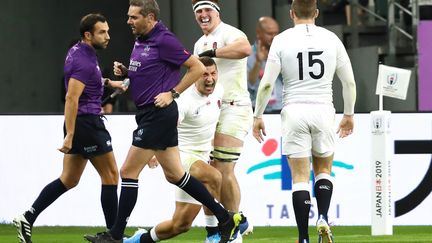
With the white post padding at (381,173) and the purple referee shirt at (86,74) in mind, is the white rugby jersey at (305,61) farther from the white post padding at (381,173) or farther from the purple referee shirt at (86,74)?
the white post padding at (381,173)

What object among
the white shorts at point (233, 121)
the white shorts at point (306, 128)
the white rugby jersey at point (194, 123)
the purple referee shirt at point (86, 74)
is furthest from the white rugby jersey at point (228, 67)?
the white shorts at point (306, 128)

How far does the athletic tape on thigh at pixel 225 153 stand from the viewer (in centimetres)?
1394

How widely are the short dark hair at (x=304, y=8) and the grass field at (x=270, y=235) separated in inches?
107

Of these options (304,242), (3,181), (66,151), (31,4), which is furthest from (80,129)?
(31,4)

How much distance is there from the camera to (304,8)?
40.0 feet

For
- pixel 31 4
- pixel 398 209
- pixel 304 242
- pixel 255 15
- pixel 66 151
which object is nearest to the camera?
pixel 304 242

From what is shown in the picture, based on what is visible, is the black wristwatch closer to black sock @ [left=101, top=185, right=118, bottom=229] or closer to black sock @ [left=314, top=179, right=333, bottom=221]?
black sock @ [left=314, top=179, right=333, bottom=221]

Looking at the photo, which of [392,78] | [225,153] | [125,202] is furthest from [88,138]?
[392,78]

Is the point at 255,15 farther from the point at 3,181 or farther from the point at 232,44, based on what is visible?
the point at 232,44

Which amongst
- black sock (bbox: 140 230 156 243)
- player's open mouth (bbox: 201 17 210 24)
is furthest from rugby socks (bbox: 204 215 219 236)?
player's open mouth (bbox: 201 17 210 24)

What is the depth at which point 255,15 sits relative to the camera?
21016 mm

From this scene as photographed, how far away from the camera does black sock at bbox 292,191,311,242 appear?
39.6 ft

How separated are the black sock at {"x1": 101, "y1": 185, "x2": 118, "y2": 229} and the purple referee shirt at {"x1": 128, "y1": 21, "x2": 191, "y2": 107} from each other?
158cm

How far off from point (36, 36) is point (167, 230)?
11429 mm
